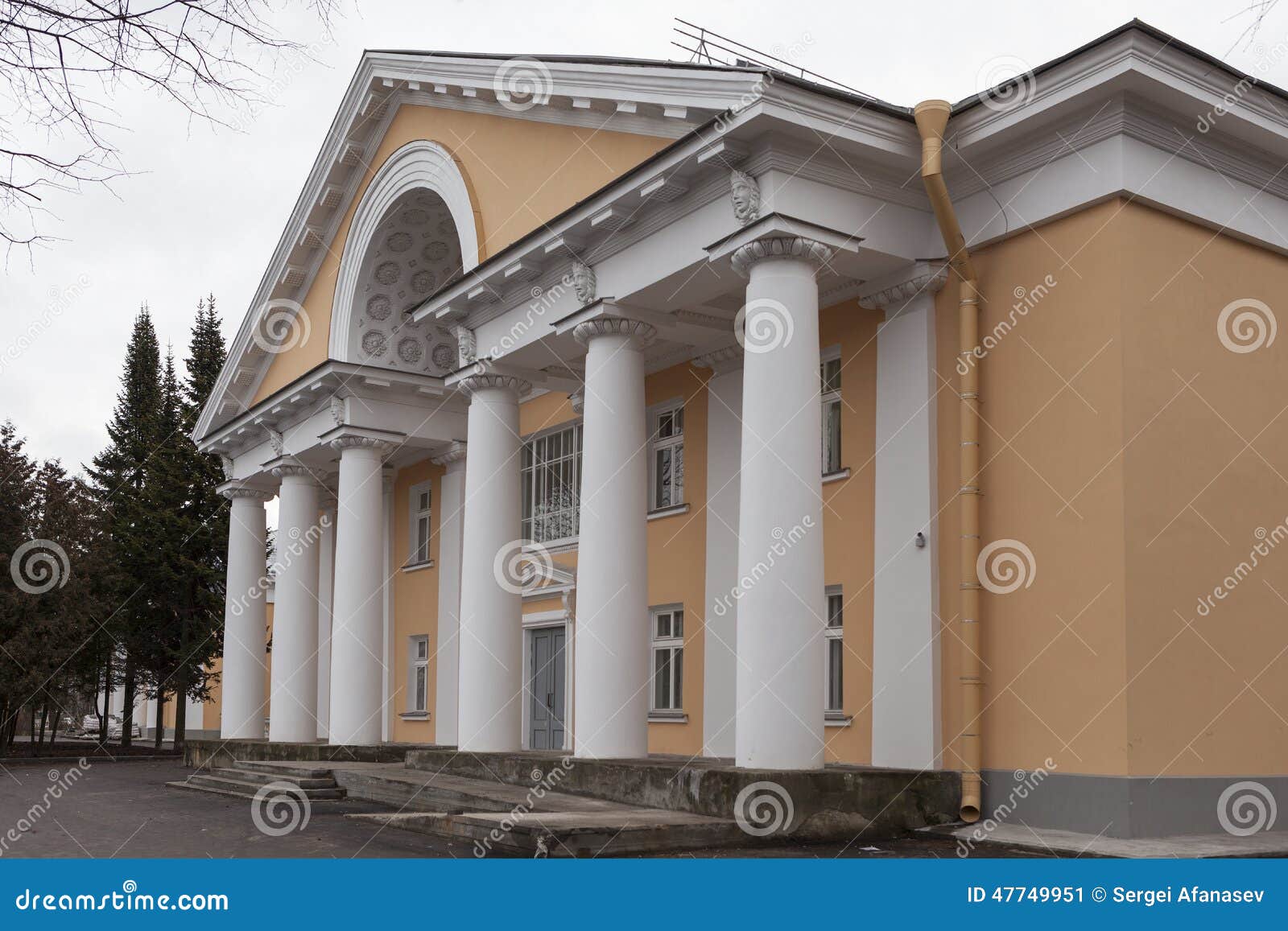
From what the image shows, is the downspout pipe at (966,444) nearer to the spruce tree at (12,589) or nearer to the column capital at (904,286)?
the column capital at (904,286)

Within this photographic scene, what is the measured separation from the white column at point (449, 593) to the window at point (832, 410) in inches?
338

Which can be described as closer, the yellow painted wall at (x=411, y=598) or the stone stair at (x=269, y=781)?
the stone stair at (x=269, y=781)

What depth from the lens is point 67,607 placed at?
28828 millimetres

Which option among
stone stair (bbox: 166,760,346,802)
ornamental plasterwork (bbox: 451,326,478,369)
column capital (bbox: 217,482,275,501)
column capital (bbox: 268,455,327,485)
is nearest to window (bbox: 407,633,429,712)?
column capital (bbox: 268,455,327,485)

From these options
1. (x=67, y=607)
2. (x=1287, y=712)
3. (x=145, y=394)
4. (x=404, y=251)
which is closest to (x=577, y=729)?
(x=1287, y=712)

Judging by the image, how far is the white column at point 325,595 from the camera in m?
25.2

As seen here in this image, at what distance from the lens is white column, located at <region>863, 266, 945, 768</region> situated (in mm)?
12133

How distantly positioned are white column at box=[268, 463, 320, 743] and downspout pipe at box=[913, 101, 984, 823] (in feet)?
42.9

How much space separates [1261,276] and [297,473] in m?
15.6

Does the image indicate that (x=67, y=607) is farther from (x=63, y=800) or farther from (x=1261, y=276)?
(x=1261, y=276)

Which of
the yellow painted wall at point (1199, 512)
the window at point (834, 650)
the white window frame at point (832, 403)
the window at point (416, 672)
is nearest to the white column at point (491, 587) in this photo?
the white window frame at point (832, 403)

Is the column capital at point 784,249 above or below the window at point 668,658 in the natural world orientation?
above

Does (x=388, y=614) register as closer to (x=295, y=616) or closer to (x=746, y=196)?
(x=295, y=616)

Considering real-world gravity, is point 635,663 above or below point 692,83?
below
